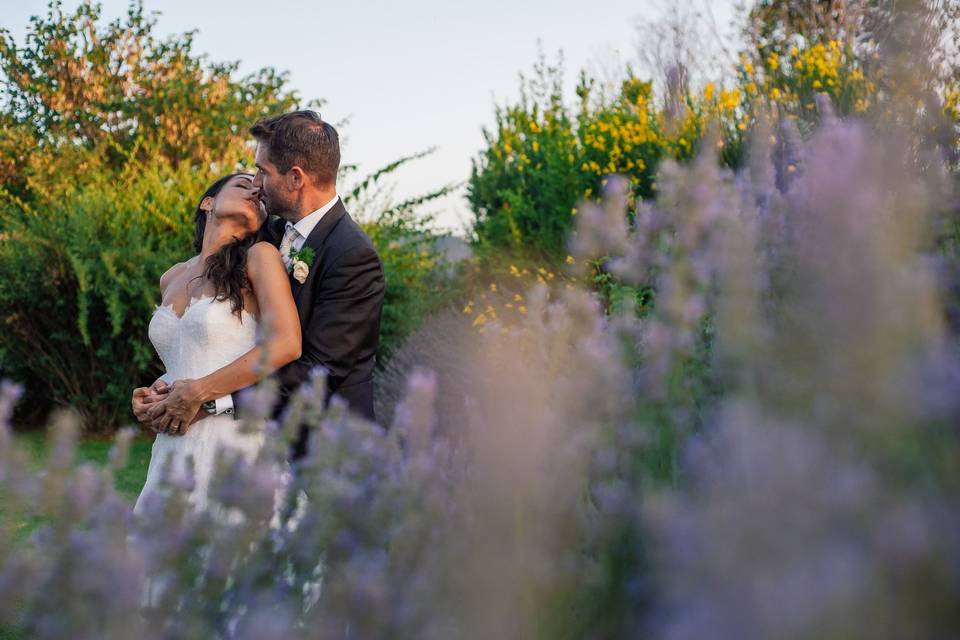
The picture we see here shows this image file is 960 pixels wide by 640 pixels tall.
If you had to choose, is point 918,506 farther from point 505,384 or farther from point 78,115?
point 78,115

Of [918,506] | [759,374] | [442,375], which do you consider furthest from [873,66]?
[918,506]

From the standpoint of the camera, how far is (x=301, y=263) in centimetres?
329

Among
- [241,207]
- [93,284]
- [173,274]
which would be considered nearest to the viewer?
[241,207]

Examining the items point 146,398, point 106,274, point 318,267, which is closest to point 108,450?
point 106,274

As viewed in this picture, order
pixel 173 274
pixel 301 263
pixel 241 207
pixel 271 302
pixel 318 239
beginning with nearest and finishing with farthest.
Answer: pixel 271 302 < pixel 301 263 < pixel 318 239 < pixel 241 207 < pixel 173 274

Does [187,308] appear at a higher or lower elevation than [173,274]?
lower

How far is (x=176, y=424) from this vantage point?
3.36 metres

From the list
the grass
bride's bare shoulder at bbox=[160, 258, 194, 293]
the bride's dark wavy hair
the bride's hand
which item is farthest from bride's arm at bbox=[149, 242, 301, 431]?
the grass

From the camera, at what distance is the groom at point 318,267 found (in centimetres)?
325

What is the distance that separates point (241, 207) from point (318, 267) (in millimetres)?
574

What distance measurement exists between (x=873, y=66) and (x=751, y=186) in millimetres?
4443

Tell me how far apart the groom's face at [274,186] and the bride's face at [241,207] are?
0.51ft

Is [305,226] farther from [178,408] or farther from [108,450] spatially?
[108,450]

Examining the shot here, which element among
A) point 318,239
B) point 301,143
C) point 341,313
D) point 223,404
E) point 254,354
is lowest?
point 223,404
